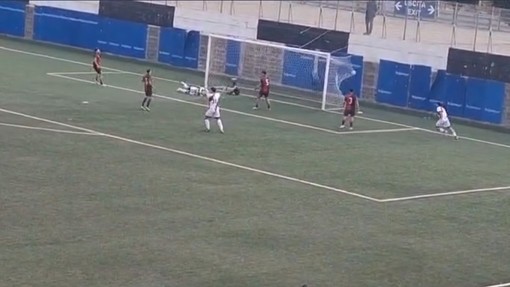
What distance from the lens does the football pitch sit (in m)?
23.4

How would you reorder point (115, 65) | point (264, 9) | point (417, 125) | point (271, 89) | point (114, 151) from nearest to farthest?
point (114, 151), point (417, 125), point (271, 89), point (115, 65), point (264, 9)

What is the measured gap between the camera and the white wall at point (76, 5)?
65688 millimetres

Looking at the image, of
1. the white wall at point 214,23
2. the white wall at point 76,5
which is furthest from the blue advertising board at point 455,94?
the white wall at point 76,5

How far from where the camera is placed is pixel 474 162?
38906 mm

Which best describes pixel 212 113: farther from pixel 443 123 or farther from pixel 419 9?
pixel 419 9

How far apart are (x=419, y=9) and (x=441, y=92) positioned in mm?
12300

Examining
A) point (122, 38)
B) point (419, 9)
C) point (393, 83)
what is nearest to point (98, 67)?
point (122, 38)

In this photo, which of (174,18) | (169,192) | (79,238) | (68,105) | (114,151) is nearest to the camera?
(79,238)

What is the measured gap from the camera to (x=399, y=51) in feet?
181

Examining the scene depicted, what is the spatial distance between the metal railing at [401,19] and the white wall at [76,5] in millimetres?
3974

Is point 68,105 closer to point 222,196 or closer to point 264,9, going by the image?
point 222,196

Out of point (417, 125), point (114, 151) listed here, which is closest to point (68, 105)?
point (114, 151)

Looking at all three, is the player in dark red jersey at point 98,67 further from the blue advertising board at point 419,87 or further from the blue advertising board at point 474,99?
the blue advertising board at point 474,99

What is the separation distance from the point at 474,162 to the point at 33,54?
86.5ft
